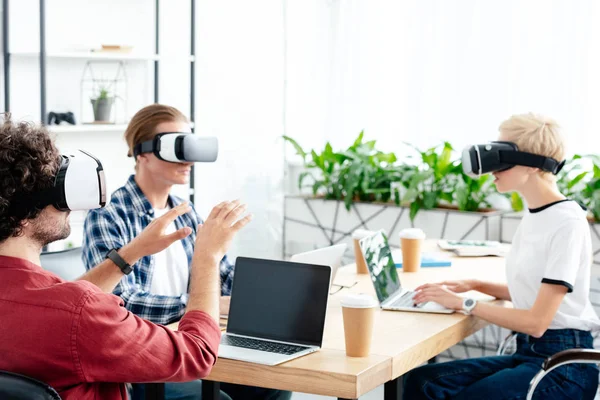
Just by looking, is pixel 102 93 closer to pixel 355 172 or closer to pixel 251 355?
pixel 355 172

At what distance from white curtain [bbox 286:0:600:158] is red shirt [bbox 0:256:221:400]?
3.16 metres

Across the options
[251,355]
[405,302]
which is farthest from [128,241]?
[405,302]

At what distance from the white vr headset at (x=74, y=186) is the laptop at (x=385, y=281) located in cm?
105

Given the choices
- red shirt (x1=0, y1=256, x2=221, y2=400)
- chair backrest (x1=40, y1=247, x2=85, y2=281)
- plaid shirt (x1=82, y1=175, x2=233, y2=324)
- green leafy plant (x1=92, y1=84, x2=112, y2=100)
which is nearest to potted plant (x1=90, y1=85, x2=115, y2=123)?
green leafy plant (x1=92, y1=84, x2=112, y2=100)

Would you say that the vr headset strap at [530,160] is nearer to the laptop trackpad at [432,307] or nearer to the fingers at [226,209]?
the laptop trackpad at [432,307]

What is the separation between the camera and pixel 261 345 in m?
2.14

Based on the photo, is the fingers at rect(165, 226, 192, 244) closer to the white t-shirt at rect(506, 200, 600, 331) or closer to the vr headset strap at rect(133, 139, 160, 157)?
the vr headset strap at rect(133, 139, 160, 157)

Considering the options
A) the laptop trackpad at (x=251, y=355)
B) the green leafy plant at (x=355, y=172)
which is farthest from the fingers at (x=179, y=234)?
the green leafy plant at (x=355, y=172)

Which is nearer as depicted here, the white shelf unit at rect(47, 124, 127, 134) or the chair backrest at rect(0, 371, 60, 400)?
the chair backrest at rect(0, 371, 60, 400)

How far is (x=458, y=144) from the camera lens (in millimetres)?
4988

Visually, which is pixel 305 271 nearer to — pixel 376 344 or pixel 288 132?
pixel 376 344

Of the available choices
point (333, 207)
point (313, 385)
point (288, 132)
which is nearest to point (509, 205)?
A: point (333, 207)

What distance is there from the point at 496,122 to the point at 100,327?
3723 millimetres

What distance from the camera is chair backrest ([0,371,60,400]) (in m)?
1.45
